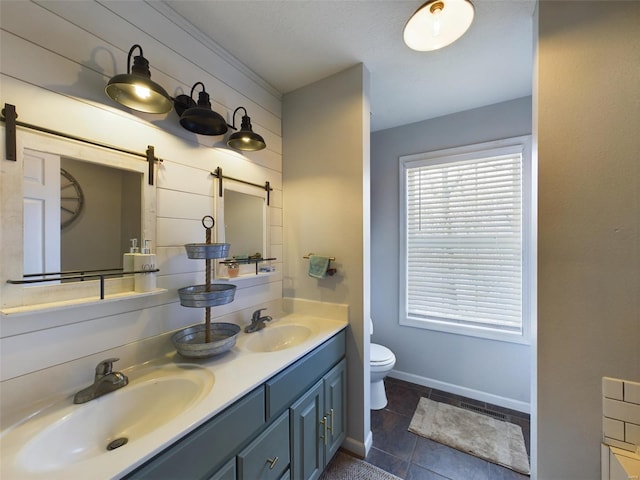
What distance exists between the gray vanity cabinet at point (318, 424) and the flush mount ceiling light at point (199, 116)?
1.47 m

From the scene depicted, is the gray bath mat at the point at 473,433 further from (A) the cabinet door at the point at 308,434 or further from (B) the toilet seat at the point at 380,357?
(A) the cabinet door at the point at 308,434

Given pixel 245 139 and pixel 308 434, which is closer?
pixel 308 434

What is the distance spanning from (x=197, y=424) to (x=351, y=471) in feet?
4.15

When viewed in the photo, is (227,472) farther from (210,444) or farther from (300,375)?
(300,375)

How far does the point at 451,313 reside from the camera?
2279mm

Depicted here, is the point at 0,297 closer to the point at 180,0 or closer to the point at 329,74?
the point at 180,0

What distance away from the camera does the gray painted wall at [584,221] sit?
1015 millimetres

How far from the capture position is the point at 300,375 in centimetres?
123

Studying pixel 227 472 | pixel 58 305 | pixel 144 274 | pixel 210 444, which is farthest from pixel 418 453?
pixel 58 305

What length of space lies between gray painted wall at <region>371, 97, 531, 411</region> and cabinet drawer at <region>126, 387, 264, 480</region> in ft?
→ 6.00

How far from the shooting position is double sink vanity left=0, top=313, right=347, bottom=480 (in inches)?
26.5

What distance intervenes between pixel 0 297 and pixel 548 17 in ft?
8.03

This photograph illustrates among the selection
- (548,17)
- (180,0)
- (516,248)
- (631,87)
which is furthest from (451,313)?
(180,0)

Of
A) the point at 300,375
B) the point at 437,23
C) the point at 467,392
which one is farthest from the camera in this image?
the point at 467,392
